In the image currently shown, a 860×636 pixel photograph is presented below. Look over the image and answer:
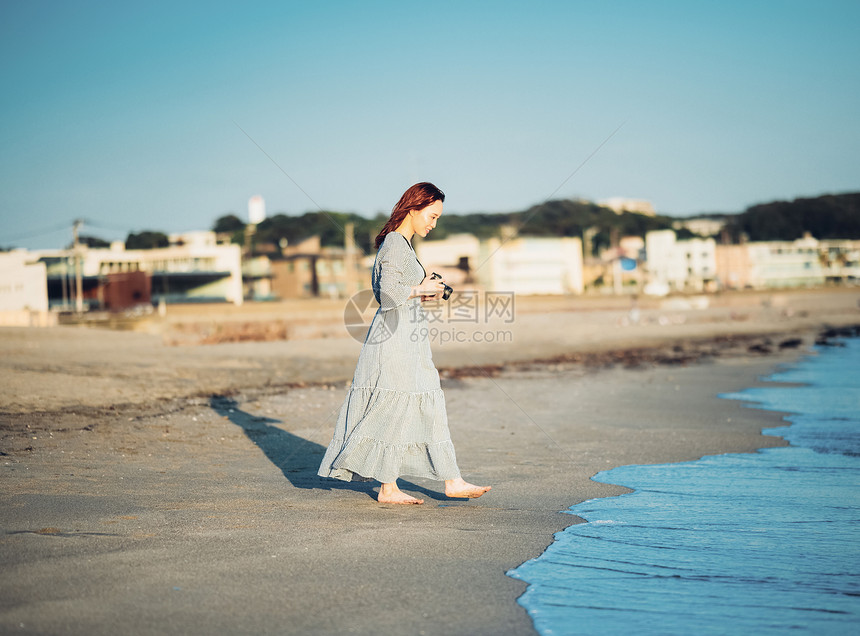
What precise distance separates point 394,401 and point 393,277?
2.19ft

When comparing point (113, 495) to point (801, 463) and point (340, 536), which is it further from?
point (801, 463)

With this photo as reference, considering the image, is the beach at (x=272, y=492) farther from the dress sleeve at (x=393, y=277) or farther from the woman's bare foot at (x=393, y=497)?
the dress sleeve at (x=393, y=277)

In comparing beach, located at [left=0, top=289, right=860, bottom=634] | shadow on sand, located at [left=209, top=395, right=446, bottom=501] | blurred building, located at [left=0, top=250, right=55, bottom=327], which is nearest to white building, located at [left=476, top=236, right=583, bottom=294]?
blurred building, located at [left=0, top=250, right=55, bottom=327]

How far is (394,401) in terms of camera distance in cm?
443

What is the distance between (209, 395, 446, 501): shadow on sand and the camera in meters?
5.18

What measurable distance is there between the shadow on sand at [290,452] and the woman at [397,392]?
50 centimetres

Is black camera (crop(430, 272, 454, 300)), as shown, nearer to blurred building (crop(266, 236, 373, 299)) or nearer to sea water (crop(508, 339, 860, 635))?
sea water (crop(508, 339, 860, 635))

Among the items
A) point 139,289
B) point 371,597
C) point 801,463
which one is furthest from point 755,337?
point 139,289

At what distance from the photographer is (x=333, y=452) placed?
176 inches

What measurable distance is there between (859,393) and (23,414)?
34.3ft

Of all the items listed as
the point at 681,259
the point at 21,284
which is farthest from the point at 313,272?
the point at 681,259

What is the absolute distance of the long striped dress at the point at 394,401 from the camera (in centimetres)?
440

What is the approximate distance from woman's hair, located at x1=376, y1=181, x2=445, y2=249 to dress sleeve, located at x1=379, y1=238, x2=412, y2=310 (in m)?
0.15

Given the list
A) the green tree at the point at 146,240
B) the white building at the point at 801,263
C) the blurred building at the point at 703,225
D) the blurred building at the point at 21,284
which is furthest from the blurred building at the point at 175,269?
the blurred building at the point at 703,225
